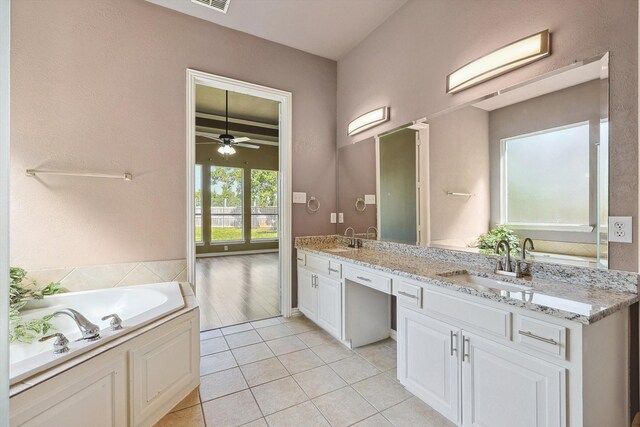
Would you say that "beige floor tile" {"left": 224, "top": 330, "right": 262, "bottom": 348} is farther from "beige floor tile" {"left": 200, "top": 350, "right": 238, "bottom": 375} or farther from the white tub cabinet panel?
the white tub cabinet panel

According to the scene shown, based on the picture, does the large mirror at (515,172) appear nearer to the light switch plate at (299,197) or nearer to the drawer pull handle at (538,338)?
the drawer pull handle at (538,338)

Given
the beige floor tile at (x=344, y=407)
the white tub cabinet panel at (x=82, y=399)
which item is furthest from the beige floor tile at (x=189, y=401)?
the beige floor tile at (x=344, y=407)

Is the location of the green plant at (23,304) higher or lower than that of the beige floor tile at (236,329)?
higher

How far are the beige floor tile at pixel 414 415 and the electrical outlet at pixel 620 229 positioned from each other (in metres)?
1.27

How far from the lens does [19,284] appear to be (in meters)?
1.97

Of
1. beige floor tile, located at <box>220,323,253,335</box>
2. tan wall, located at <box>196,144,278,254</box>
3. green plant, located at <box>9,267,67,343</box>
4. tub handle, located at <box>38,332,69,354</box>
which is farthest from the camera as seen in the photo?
tan wall, located at <box>196,144,278,254</box>

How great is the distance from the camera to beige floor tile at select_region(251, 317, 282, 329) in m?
3.01

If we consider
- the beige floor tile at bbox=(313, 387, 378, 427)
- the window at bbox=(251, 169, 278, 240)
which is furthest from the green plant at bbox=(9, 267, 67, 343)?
the window at bbox=(251, 169, 278, 240)

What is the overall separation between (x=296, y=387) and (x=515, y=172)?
2.02 m

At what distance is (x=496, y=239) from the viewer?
6.12 ft

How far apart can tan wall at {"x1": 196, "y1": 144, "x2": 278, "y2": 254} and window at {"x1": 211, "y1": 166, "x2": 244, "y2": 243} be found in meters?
0.12

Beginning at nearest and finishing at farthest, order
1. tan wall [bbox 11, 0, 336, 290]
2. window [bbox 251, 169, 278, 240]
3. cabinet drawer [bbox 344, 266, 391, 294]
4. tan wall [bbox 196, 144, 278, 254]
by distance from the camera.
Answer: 1. cabinet drawer [bbox 344, 266, 391, 294]
2. tan wall [bbox 11, 0, 336, 290]
3. tan wall [bbox 196, 144, 278, 254]
4. window [bbox 251, 169, 278, 240]

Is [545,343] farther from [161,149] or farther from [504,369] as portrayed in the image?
[161,149]

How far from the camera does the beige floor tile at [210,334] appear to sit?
2.74m
